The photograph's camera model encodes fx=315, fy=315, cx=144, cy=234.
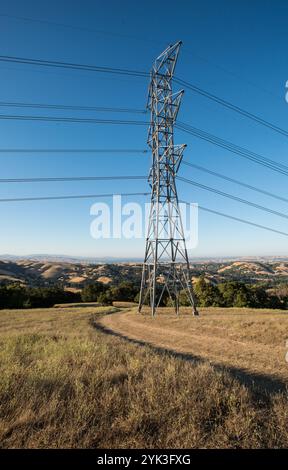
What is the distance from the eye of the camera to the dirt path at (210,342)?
13297mm

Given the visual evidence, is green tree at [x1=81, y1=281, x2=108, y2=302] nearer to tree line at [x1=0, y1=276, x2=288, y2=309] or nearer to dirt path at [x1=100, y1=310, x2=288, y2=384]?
tree line at [x1=0, y1=276, x2=288, y2=309]

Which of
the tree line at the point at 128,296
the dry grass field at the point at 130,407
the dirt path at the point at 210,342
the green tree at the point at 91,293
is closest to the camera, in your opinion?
the dry grass field at the point at 130,407

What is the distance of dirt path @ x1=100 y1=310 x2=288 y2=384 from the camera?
13.3 m

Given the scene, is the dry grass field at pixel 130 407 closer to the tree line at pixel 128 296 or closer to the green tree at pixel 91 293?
the tree line at pixel 128 296

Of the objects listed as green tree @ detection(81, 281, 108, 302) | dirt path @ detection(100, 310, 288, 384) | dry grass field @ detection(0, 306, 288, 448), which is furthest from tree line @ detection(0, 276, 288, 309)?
dry grass field @ detection(0, 306, 288, 448)

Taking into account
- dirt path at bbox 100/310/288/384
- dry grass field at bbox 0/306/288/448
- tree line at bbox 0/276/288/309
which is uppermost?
dry grass field at bbox 0/306/288/448

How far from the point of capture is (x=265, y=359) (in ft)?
46.4

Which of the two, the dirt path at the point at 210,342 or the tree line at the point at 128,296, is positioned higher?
the dirt path at the point at 210,342

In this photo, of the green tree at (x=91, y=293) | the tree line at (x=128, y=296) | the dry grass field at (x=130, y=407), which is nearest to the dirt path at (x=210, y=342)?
the dry grass field at (x=130, y=407)

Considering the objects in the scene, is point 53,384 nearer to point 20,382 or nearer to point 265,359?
point 20,382

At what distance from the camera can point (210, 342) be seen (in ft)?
61.8

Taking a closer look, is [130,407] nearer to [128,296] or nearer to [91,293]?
[128,296]

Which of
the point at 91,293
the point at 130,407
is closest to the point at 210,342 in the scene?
the point at 130,407

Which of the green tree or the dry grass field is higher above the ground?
the dry grass field
